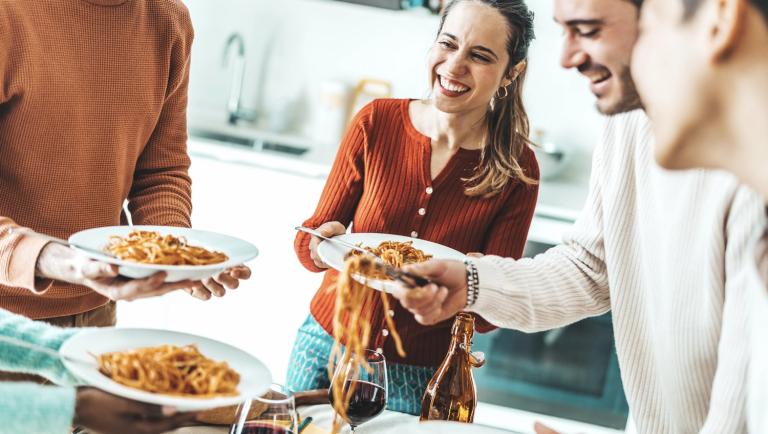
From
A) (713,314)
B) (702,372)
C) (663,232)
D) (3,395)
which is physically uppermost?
(663,232)

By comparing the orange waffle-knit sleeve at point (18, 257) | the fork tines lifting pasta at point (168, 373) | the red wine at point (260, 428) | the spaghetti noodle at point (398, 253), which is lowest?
the red wine at point (260, 428)

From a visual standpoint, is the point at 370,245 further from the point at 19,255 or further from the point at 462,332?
the point at 19,255

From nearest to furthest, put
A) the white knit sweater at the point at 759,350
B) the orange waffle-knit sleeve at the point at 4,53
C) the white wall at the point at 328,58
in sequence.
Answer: the white knit sweater at the point at 759,350 → the orange waffle-knit sleeve at the point at 4,53 → the white wall at the point at 328,58

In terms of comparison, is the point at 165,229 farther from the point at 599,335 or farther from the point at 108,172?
the point at 599,335

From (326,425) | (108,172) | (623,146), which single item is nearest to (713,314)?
(623,146)

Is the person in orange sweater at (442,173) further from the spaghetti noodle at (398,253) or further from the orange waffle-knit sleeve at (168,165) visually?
the orange waffle-knit sleeve at (168,165)

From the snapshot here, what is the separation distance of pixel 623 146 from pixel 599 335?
7.23 ft

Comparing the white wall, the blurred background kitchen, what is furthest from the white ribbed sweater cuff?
the white wall

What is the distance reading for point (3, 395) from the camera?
43.8 inches

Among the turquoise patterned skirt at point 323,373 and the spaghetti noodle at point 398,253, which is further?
the turquoise patterned skirt at point 323,373

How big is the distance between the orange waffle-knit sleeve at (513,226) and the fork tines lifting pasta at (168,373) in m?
1.04

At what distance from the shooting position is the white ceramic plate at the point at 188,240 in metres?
1.42

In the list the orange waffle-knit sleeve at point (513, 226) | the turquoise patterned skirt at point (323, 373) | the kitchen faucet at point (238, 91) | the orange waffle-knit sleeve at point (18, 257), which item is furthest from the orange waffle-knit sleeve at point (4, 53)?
the kitchen faucet at point (238, 91)

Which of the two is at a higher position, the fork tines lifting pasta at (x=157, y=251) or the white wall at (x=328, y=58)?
the white wall at (x=328, y=58)
